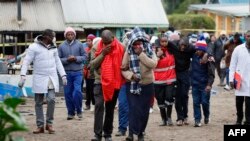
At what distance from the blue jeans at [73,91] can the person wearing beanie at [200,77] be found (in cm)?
242

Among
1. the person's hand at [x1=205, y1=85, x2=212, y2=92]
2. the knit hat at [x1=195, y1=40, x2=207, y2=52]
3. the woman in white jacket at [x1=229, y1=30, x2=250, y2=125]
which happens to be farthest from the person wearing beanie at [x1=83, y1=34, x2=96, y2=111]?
the woman in white jacket at [x1=229, y1=30, x2=250, y2=125]

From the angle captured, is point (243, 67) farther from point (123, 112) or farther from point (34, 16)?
point (34, 16)

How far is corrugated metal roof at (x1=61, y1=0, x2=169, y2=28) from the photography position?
29219 mm

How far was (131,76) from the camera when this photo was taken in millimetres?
11133

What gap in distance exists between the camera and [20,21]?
26594 mm

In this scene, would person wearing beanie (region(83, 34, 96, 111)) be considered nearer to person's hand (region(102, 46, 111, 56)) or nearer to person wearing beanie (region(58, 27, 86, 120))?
person wearing beanie (region(58, 27, 86, 120))

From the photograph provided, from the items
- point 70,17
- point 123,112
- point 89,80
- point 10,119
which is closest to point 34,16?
point 70,17

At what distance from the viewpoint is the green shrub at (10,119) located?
5.29 meters

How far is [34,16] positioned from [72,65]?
13439mm

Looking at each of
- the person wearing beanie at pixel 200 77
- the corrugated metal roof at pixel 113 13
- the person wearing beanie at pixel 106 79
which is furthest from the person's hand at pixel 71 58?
the corrugated metal roof at pixel 113 13

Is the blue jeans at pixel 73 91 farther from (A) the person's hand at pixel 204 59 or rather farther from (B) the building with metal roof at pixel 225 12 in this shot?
(B) the building with metal roof at pixel 225 12

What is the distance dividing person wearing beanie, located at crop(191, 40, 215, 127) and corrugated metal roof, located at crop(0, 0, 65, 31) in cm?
1363

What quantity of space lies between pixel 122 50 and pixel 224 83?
1455cm

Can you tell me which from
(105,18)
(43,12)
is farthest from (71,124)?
(105,18)
